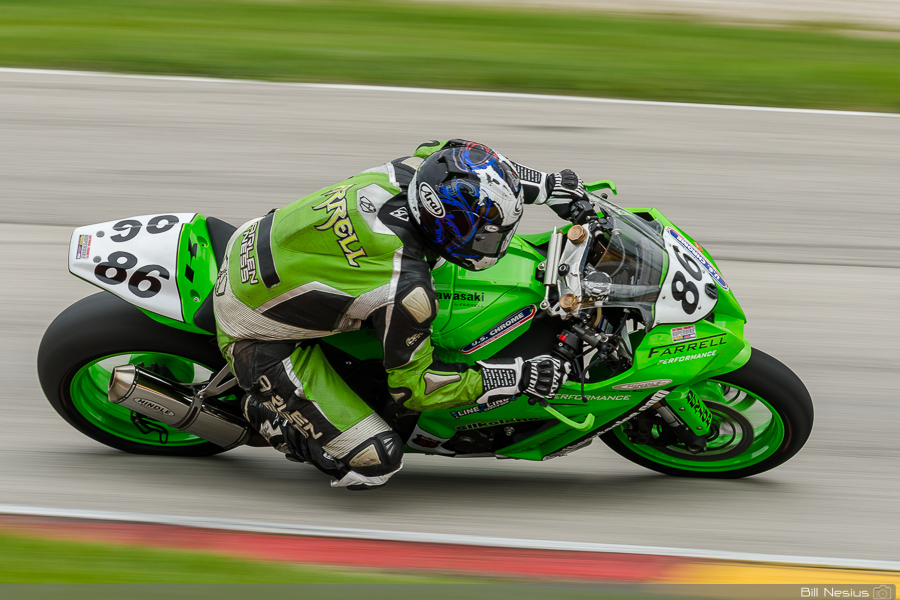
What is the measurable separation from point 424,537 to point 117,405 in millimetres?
1654

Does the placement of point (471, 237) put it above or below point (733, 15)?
below

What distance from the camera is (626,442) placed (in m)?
4.82

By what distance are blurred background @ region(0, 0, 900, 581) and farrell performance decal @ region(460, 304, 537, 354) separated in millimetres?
860

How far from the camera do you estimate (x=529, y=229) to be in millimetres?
6980

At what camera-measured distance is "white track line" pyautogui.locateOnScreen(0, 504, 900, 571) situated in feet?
14.0

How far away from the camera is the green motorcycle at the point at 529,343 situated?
4.24m

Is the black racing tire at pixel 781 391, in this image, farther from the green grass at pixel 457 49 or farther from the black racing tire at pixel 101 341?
the green grass at pixel 457 49

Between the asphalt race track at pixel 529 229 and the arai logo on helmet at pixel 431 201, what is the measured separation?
146cm

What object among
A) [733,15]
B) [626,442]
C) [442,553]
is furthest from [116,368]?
[733,15]

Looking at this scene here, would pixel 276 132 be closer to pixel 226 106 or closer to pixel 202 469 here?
pixel 226 106

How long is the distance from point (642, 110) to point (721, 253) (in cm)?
224

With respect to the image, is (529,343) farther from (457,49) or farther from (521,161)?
(457,49)

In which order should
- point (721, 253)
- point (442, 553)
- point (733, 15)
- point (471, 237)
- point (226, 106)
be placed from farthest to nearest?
point (733, 15), point (226, 106), point (721, 253), point (442, 553), point (471, 237)

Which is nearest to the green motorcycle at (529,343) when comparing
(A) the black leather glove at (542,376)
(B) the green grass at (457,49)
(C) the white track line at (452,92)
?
(A) the black leather glove at (542,376)
